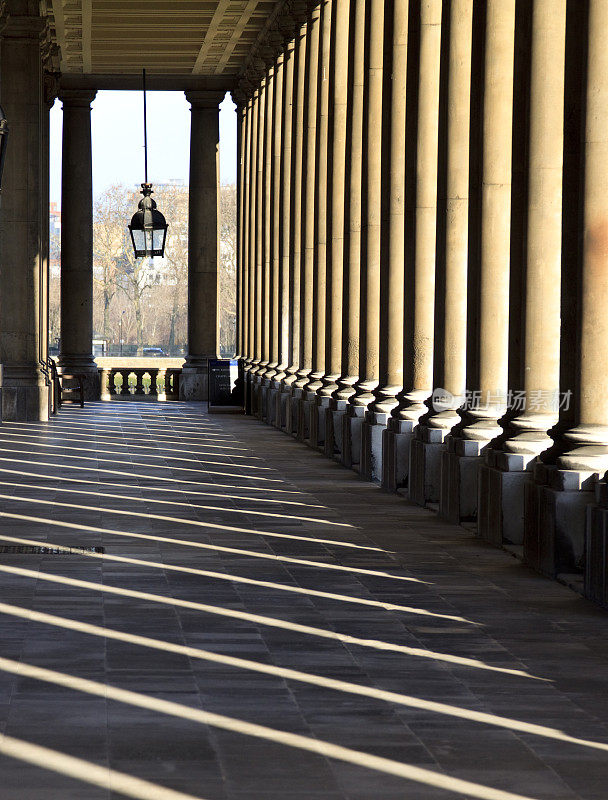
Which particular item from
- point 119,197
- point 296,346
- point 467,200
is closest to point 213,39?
point 296,346

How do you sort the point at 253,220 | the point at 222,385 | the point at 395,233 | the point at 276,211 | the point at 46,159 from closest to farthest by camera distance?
1. the point at 395,233
2. the point at 276,211
3. the point at 46,159
4. the point at 222,385
5. the point at 253,220

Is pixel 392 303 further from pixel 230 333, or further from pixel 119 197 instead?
pixel 230 333

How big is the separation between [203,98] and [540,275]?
6607 cm

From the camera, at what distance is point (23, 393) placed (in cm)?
6444

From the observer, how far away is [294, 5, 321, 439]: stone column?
198 feet

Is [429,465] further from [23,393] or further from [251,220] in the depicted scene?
[251,220]

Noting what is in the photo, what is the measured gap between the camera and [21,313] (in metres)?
64.1

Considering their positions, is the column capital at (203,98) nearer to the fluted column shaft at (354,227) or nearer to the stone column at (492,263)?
the fluted column shaft at (354,227)

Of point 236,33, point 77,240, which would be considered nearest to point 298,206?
point 236,33

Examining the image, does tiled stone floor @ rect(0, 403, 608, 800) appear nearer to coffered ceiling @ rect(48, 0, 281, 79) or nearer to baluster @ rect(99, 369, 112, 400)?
coffered ceiling @ rect(48, 0, 281, 79)

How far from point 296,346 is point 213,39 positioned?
21.9 meters

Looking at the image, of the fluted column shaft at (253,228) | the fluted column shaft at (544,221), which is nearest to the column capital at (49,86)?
the fluted column shaft at (253,228)

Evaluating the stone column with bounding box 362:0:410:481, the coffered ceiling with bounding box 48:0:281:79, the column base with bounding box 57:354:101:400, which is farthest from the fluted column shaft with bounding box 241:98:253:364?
the stone column with bounding box 362:0:410:481

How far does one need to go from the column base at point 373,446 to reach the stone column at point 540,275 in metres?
13.1
